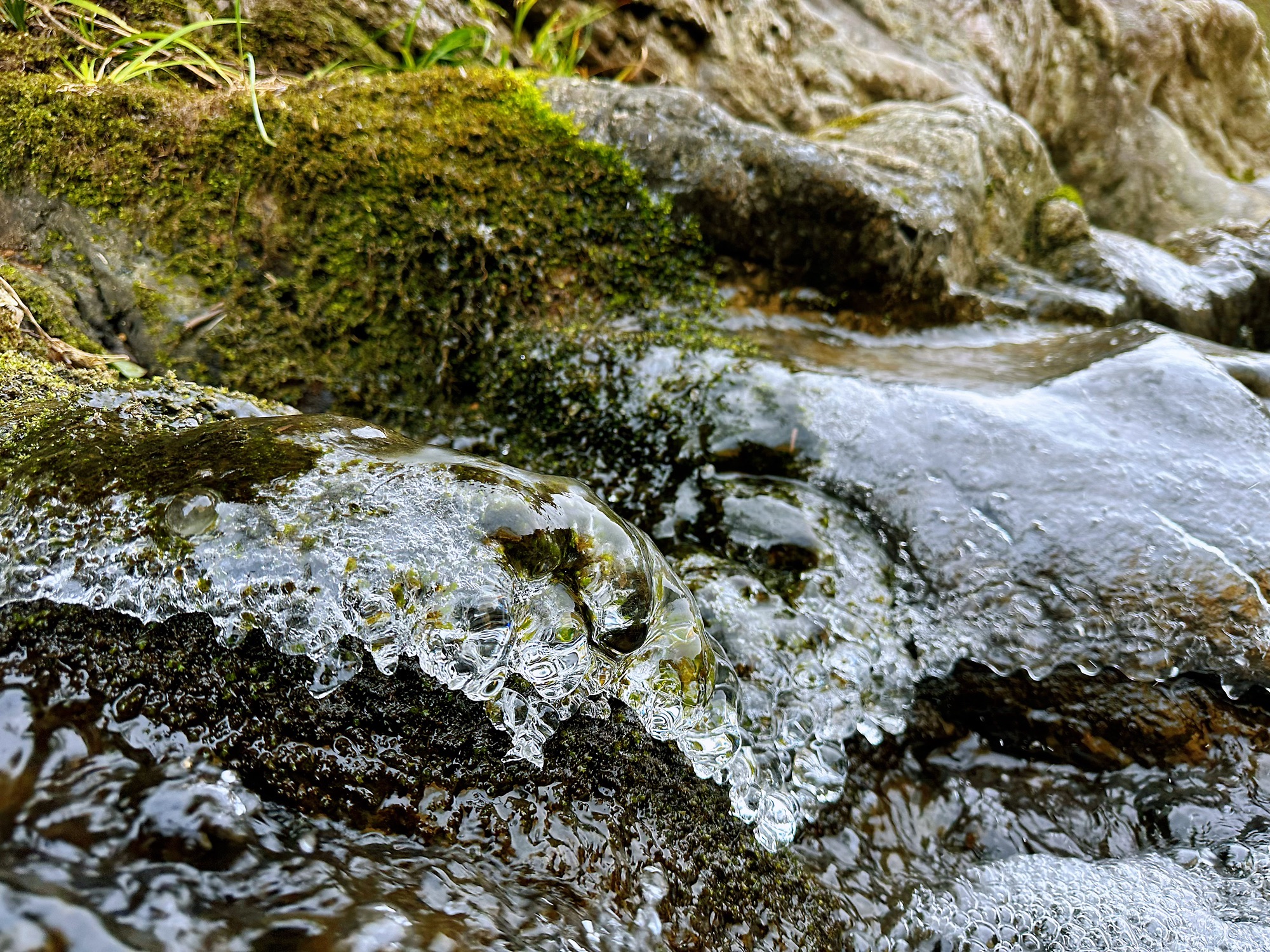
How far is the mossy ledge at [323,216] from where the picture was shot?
2580 mm

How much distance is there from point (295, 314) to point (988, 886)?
9.11 feet

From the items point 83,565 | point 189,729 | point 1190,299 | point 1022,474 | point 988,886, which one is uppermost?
point 1190,299

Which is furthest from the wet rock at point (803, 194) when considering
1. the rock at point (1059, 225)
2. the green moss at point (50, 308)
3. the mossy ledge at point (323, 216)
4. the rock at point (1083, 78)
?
the rock at point (1083, 78)

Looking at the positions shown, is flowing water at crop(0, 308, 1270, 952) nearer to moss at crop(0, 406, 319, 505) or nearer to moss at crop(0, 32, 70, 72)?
moss at crop(0, 406, 319, 505)

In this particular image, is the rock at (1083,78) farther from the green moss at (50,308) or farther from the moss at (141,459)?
the moss at (141,459)

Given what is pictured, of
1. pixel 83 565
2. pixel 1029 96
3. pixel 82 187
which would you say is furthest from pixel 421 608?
pixel 1029 96

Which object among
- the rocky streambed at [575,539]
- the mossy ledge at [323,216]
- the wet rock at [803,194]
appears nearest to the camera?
the rocky streambed at [575,539]

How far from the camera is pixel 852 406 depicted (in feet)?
8.66

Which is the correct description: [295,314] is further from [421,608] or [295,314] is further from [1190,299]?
[1190,299]

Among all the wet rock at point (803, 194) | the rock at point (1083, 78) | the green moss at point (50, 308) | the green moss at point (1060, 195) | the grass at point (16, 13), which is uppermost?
the rock at point (1083, 78)

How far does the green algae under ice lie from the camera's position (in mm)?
1461

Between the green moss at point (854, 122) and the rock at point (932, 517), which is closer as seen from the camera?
the rock at point (932, 517)

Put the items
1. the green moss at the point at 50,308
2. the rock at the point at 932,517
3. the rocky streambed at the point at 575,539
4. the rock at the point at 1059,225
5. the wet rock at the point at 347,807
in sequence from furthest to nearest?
the rock at the point at 1059,225 → the green moss at the point at 50,308 → the rock at the point at 932,517 → the rocky streambed at the point at 575,539 → the wet rock at the point at 347,807

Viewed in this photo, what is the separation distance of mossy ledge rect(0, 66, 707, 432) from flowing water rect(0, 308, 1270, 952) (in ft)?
2.06
